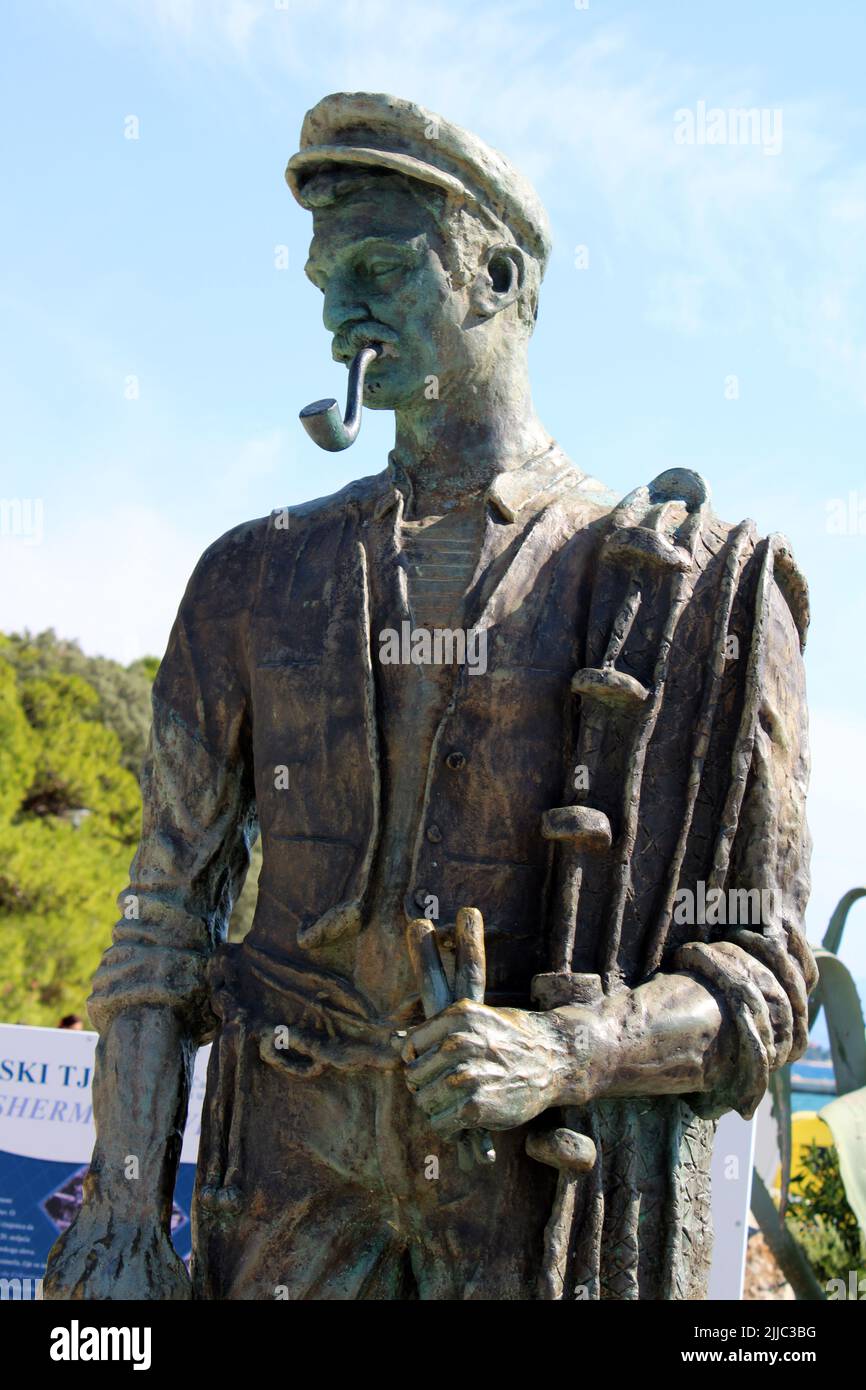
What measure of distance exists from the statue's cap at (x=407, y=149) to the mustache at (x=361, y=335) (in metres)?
0.33

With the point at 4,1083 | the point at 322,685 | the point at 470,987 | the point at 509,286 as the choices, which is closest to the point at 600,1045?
the point at 470,987

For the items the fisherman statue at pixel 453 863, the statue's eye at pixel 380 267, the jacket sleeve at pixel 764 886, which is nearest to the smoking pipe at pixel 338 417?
the fisherman statue at pixel 453 863

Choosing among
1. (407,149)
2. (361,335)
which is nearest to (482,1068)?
(361,335)

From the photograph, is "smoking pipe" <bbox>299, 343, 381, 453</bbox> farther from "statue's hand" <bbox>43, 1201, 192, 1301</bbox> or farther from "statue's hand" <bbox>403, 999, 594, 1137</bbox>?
"statue's hand" <bbox>43, 1201, 192, 1301</bbox>

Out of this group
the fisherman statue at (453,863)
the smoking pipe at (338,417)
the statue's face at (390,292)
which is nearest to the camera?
the fisherman statue at (453,863)

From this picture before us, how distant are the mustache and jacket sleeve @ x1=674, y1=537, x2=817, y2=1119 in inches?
38.0

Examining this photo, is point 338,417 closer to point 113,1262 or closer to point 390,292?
point 390,292

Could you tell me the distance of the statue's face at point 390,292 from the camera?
393 cm

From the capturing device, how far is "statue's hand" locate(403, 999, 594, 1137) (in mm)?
3221

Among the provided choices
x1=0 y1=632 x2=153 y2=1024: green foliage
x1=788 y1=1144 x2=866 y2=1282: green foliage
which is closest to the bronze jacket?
x1=788 y1=1144 x2=866 y2=1282: green foliage

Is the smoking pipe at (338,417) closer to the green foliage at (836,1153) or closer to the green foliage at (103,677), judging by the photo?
the green foliage at (836,1153)

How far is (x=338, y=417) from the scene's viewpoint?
3852 millimetres
